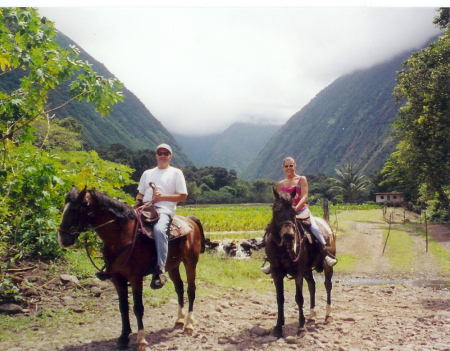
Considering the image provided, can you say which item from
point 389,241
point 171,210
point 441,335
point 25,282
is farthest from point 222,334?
point 389,241

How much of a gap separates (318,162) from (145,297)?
5138cm

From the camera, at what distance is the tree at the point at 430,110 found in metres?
11.8

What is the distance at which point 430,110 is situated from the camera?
1365 centimetres

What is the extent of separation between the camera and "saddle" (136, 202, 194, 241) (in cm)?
454

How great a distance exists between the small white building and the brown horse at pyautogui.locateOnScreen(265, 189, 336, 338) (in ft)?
139

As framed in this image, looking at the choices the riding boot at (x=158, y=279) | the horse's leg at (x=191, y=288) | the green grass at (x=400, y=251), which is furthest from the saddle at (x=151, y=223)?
the green grass at (x=400, y=251)

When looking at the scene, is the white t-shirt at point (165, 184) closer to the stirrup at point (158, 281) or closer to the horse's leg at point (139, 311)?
the stirrup at point (158, 281)

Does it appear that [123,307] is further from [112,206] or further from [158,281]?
[112,206]

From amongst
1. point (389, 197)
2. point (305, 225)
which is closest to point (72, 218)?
point (305, 225)

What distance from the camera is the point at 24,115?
5.45 m

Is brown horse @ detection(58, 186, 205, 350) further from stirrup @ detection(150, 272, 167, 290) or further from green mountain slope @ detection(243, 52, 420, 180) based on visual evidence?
green mountain slope @ detection(243, 52, 420, 180)

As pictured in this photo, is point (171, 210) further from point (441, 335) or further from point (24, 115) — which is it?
point (441, 335)

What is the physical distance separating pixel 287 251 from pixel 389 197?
47.0 m

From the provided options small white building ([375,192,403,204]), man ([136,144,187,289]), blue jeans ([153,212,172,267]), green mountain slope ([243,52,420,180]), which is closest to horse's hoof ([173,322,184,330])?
man ([136,144,187,289])
